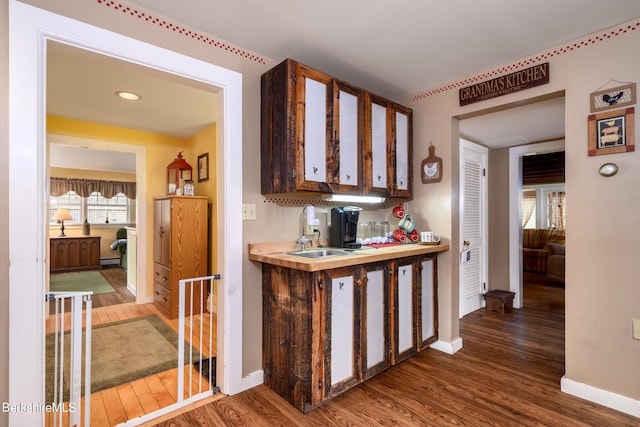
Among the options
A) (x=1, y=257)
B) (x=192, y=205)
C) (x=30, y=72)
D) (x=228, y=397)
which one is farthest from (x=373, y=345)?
(x=192, y=205)

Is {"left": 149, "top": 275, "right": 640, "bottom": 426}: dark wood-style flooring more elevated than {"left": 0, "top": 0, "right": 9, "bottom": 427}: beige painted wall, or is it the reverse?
{"left": 0, "top": 0, "right": 9, "bottom": 427}: beige painted wall

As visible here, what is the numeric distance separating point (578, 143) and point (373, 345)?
1.97 meters

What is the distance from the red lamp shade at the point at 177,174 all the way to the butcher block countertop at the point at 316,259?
2454 mm

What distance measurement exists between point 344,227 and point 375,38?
1394mm

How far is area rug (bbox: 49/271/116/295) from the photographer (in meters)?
5.34

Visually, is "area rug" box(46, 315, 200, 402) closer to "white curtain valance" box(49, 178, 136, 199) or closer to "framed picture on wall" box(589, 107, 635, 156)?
"framed picture on wall" box(589, 107, 635, 156)

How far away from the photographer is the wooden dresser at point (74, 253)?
22.4 feet

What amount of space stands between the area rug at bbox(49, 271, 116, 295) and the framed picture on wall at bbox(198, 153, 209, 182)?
2.56 metres

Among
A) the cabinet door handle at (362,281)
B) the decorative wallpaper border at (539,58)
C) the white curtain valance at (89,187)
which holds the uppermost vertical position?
the decorative wallpaper border at (539,58)

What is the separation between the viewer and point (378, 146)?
275 centimetres

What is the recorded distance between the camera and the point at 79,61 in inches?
97.8

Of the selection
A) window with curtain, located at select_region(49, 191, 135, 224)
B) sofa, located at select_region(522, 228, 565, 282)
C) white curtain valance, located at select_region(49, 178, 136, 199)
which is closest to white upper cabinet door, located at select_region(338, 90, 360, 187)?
sofa, located at select_region(522, 228, 565, 282)

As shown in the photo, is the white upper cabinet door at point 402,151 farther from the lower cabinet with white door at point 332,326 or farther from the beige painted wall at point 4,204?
the beige painted wall at point 4,204

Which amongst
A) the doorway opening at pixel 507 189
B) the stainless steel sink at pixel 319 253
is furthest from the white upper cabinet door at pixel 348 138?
the doorway opening at pixel 507 189
